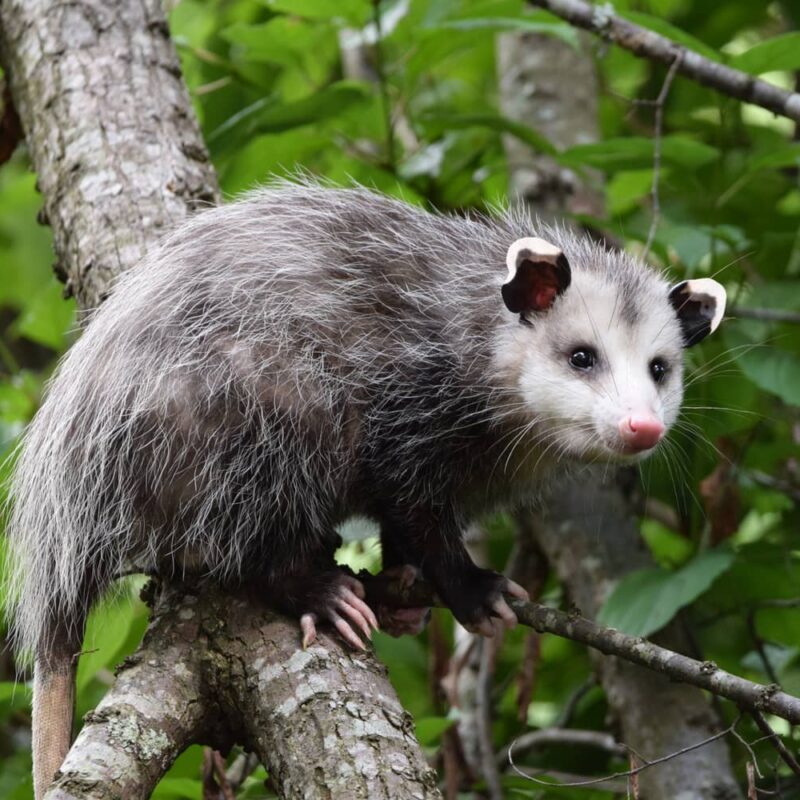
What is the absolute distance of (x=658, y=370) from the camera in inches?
107

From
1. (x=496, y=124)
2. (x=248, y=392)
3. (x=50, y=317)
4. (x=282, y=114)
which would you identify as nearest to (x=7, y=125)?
(x=50, y=317)

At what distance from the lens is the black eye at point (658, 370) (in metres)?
2.71

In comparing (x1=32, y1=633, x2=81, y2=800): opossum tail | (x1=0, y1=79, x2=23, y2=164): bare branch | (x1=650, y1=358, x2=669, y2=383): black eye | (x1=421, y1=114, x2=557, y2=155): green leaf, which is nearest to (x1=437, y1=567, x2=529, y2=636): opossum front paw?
(x1=650, y1=358, x2=669, y2=383): black eye

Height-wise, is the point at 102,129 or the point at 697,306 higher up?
the point at 102,129

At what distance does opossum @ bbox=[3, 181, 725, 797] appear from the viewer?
250 cm

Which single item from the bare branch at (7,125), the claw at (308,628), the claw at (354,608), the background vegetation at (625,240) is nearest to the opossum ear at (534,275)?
the background vegetation at (625,240)

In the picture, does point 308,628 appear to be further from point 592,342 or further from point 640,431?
point 592,342

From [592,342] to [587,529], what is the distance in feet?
3.41

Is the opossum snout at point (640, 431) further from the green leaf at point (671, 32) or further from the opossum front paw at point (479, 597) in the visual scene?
the green leaf at point (671, 32)

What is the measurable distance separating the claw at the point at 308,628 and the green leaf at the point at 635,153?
1.49 m

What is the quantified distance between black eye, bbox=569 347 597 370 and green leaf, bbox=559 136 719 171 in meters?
0.71

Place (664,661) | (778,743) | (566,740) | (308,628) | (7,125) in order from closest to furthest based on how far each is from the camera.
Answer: (778,743)
(664,661)
(308,628)
(566,740)
(7,125)

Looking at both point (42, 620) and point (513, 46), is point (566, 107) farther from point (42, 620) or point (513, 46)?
point (42, 620)

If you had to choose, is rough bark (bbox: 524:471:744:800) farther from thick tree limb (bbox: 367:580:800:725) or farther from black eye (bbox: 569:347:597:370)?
A: thick tree limb (bbox: 367:580:800:725)
